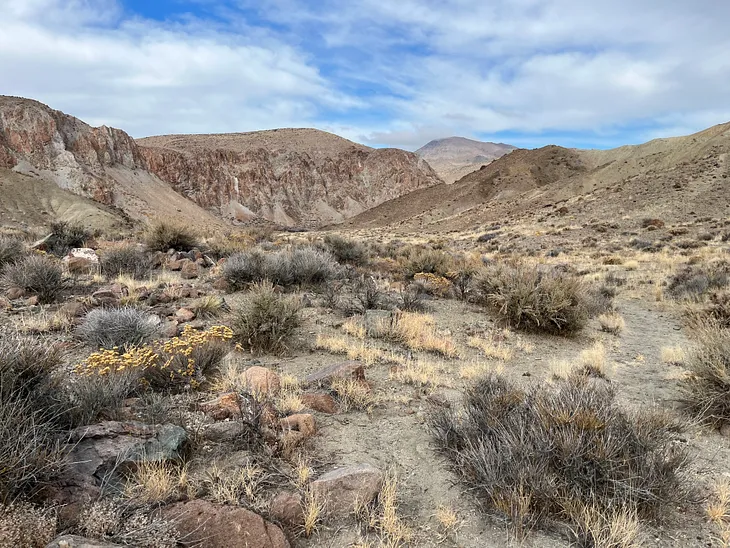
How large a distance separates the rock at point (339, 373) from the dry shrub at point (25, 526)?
2.89 meters

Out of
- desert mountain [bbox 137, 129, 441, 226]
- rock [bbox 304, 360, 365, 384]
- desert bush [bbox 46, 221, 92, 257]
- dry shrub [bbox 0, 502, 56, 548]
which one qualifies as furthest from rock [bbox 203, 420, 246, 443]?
desert mountain [bbox 137, 129, 441, 226]

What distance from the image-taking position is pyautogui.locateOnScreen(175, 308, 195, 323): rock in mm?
6968

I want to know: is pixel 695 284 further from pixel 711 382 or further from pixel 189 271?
pixel 189 271

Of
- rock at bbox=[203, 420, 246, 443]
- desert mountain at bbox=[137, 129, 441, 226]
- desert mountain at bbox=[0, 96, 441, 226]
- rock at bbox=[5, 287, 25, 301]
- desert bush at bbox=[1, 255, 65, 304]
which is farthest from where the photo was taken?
desert mountain at bbox=[137, 129, 441, 226]

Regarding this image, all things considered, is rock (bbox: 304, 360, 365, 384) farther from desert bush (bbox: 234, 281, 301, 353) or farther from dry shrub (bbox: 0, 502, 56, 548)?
dry shrub (bbox: 0, 502, 56, 548)

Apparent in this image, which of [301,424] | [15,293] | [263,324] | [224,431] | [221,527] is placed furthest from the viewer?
[15,293]

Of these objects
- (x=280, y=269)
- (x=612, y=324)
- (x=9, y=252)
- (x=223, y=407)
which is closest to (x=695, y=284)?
(x=612, y=324)

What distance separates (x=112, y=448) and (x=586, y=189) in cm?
4935

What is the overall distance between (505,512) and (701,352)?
3.46 meters

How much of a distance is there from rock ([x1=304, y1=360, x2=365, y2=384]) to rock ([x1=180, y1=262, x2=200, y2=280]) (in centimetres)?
652

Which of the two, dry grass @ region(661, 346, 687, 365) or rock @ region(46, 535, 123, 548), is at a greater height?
rock @ region(46, 535, 123, 548)

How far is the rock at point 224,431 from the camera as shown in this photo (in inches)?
133

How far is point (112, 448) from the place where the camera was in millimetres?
2842

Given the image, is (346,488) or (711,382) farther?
(711,382)
